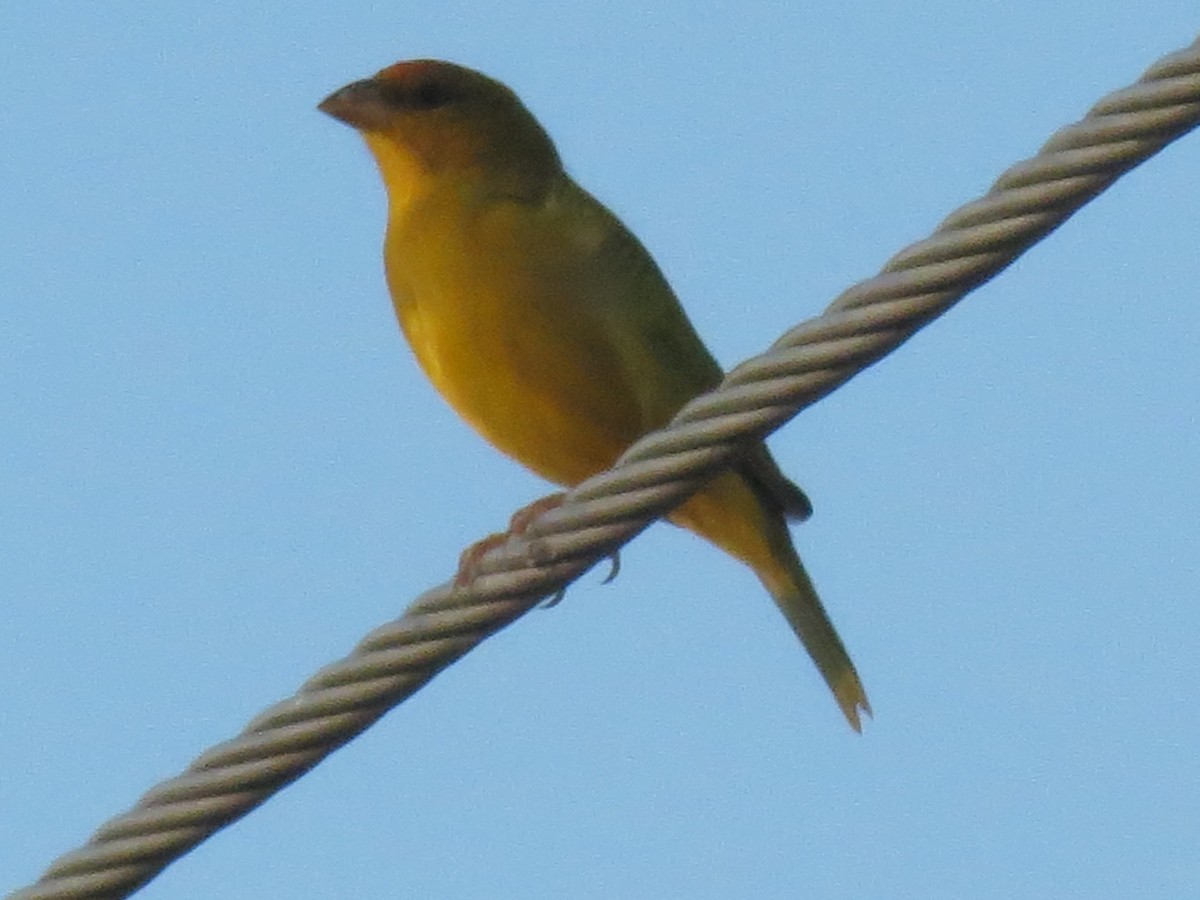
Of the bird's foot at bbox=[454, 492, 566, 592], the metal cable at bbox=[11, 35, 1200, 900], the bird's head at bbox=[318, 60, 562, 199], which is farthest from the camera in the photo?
the bird's head at bbox=[318, 60, 562, 199]

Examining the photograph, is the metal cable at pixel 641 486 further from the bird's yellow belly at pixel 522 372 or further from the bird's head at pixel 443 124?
the bird's head at pixel 443 124

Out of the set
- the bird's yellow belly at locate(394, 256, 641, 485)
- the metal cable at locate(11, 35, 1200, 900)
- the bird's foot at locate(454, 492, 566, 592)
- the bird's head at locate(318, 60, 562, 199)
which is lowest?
the metal cable at locate(11, 35, 1200, 900)

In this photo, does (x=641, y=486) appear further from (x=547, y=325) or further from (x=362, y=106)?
(x=362, y=106)

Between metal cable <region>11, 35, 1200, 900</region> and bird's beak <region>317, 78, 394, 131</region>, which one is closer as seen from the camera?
metal cable <region>11, 35, 1200, 900</region>

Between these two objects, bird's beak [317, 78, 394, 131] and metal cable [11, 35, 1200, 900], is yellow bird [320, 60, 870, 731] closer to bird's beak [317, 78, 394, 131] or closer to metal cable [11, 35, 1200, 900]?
bird's beak [317, 78, 394, 131]

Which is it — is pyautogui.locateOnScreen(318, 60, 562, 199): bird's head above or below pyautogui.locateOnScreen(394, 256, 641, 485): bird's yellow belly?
above

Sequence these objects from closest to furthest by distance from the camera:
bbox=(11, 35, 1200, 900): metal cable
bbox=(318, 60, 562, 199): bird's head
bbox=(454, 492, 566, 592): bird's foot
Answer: bbox=(11, 35, 1200, 900): metal cable → bbox=(454, 492, 566, 592): bird's foot → bbox=(318, 60, 562, 199): bird's head

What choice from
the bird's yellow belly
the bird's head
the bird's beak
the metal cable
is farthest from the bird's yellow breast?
the metal cable
